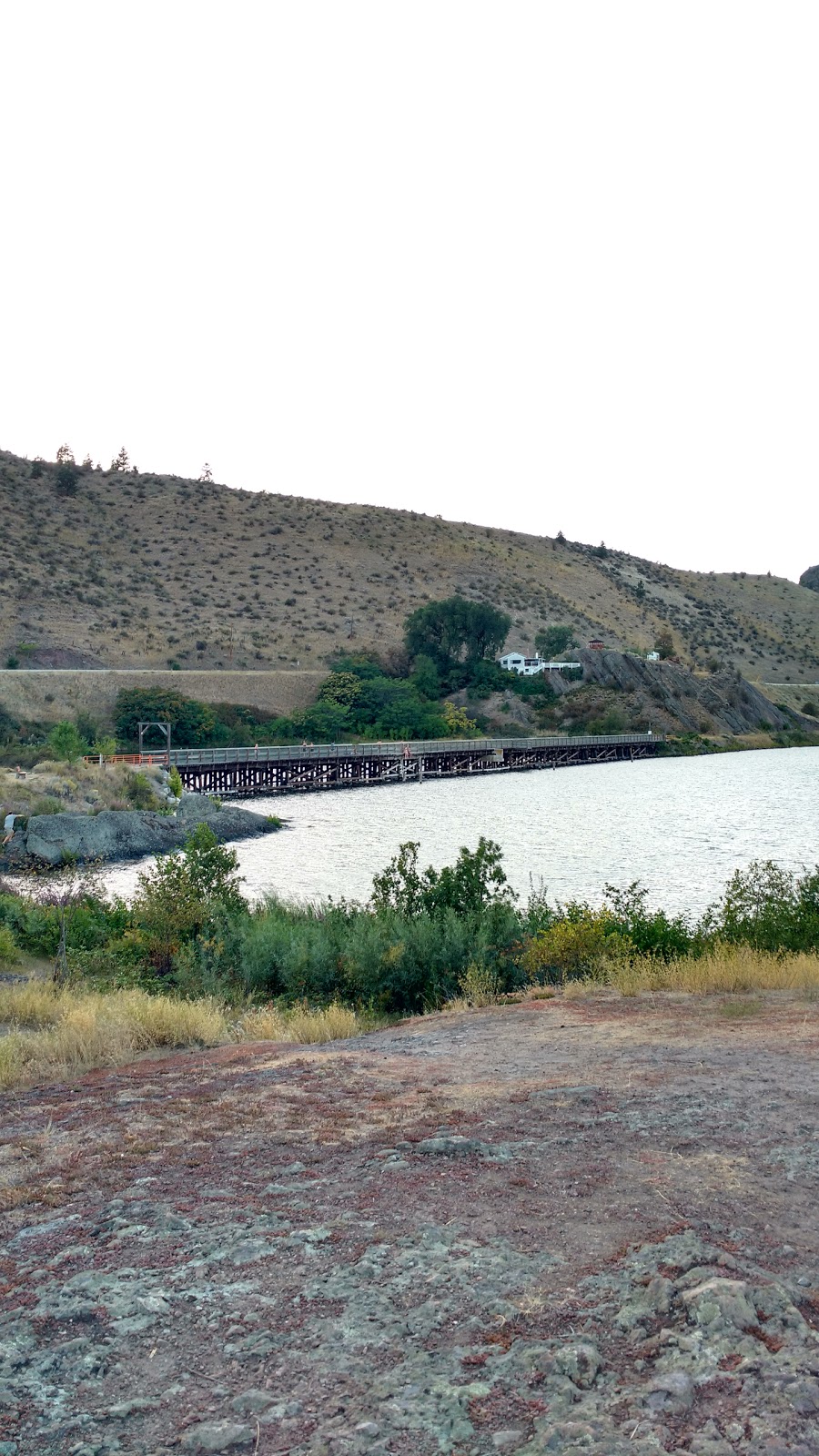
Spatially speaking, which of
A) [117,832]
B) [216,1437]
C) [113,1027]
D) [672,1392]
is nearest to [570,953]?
[113,1027]

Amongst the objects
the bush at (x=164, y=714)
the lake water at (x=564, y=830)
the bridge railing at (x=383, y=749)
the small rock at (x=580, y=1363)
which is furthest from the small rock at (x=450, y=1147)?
the bush at (x=164, y=714)

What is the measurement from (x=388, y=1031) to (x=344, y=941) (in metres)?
3.74

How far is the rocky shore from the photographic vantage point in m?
37.2

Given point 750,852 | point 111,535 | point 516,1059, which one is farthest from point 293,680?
point 516,1059

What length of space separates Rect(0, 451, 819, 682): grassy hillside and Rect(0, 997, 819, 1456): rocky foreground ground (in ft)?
250

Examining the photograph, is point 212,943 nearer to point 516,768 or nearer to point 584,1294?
point 584,1294

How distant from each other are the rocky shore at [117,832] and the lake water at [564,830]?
195 cm

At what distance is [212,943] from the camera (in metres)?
17.3

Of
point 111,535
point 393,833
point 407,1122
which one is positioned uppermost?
point 111,535

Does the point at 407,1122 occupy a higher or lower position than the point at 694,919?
higher

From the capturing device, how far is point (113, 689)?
7138 centimetres

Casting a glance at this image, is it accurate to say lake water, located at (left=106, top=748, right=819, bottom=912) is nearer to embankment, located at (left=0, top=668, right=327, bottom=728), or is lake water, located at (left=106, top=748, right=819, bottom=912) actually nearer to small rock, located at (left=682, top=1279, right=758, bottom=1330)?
embankment, located at (left=0, top=668, right=327, bottom=728)

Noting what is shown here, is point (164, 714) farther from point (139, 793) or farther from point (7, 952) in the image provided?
point (7, 952)

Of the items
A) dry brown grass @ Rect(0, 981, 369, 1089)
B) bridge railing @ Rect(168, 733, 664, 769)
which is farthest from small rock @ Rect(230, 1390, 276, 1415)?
bridge railing @ Rect(168, 733, 664, 769)
